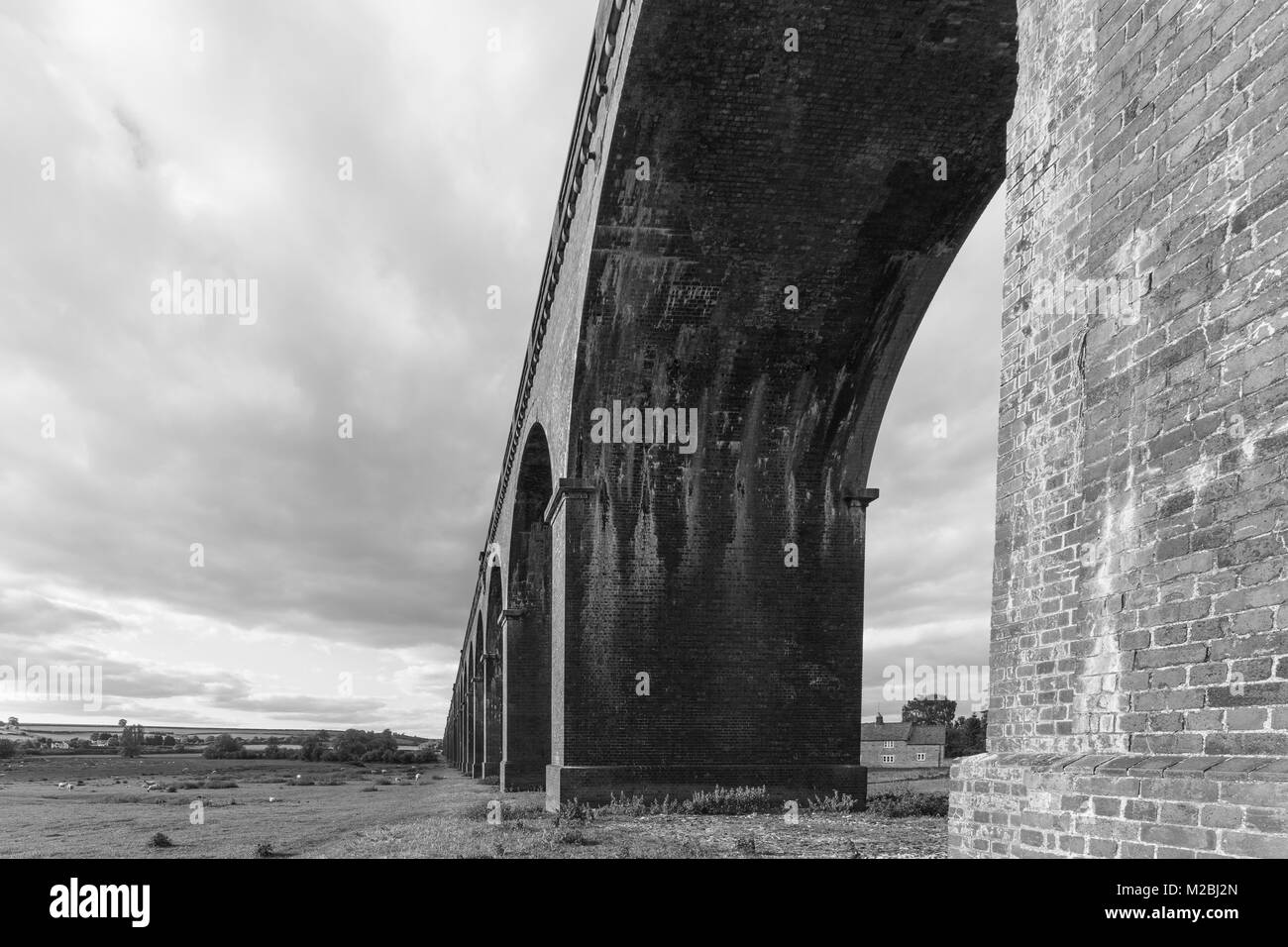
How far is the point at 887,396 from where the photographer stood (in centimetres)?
1386

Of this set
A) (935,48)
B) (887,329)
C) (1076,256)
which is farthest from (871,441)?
(1076,256)

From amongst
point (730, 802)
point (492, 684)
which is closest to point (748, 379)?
point (730, 802)

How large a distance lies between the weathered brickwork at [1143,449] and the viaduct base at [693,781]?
28.9ft

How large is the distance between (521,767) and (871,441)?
11237mm

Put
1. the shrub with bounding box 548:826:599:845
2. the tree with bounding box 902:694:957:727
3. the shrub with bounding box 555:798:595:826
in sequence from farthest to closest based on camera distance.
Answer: the tree with bounding box 902:694:957:727, the shrub with bounding box 555:798:595:826, the shrub with bounding box 548:826:599:845

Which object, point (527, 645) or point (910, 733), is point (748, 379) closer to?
point (527, 645)

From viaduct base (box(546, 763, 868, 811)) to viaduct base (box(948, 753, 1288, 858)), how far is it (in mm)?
8700

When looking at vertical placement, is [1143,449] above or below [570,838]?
above

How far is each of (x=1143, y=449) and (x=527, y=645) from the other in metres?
19.3

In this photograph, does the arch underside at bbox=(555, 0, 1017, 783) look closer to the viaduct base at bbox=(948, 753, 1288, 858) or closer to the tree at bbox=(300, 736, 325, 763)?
the viaduct base at bbox=(948, 753, 1288, 858)

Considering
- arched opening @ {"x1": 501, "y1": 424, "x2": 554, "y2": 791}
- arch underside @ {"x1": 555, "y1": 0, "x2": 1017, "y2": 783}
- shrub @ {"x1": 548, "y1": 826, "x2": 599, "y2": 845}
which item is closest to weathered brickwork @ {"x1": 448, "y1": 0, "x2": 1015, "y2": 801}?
arch underside @ {"x1": 555, "y1": 0, "x2": 1017, "y2": 783}

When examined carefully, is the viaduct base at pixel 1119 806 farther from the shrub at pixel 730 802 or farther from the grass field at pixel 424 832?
the shrub at pixel 730 802

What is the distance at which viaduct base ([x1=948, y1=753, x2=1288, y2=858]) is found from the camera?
8.60 feet
